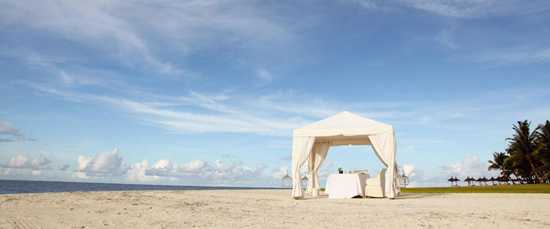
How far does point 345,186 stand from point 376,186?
2.82 ft

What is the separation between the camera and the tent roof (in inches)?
436

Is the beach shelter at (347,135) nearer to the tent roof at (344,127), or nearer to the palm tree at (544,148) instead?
the tent roof at (344,127)

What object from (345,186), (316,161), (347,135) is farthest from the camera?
(316,161)

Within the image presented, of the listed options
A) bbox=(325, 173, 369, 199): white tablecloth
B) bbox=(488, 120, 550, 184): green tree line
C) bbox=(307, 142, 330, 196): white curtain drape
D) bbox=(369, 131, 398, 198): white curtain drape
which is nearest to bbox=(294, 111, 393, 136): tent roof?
bbox=(369, 131, 398, 198): white curtain drape

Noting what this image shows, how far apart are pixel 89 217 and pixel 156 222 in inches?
50.7

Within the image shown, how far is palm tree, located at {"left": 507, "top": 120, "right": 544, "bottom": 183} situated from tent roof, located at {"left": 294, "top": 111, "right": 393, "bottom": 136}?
24984 mm

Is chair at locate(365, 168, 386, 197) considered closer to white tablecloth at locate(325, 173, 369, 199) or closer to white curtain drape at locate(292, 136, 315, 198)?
white tablecloth at locate(325, 173, 369, 199)

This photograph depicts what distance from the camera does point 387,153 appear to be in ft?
36.1

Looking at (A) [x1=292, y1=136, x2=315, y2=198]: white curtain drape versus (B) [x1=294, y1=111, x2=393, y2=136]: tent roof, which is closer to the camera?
(B) [x1=294, y1=111, x2=393, y2=136]: tent roof

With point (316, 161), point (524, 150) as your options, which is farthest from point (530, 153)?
point (316, 161)

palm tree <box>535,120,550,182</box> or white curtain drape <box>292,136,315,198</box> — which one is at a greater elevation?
palm tree <box>535,120,550,182</box>

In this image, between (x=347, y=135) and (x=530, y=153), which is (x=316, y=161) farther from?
(x=530, y=153)

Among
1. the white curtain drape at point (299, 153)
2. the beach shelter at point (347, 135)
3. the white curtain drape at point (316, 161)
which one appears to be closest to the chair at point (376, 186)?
the beach shelter at point (347, 135)

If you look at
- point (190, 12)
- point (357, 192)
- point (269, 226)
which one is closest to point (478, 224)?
point (269, 226)
